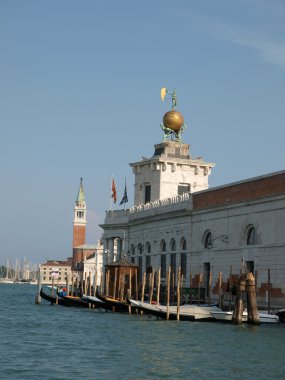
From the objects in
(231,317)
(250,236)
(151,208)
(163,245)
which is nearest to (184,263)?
(163,245)

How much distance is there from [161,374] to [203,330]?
33.1 ft

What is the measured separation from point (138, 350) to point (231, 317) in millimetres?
8859

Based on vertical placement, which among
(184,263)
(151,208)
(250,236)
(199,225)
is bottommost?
(184,263)

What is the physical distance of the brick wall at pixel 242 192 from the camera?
34.8 metres

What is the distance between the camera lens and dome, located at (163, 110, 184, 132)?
51906 mm

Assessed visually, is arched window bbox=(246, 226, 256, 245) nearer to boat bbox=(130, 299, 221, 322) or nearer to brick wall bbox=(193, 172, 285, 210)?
brick wall bbox=(193, 172, 285, 210)

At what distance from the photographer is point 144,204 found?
51219 mm

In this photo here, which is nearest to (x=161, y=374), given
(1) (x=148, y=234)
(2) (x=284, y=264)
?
(2) (x=284, y=264)

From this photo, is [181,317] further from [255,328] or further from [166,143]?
[166,143]

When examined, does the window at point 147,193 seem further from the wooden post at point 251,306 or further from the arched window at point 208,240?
the wooden post at point 251,306

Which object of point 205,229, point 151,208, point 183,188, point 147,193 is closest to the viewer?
point 205,229

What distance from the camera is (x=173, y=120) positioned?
170 ft

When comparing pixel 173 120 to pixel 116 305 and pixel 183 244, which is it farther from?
pixel 116 305

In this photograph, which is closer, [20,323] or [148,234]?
[20,323]
